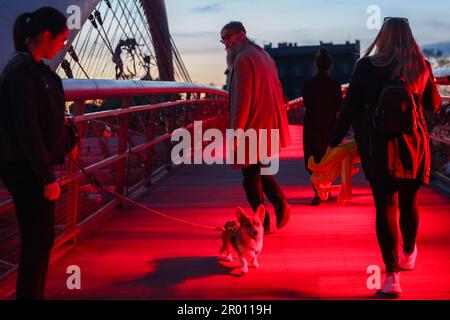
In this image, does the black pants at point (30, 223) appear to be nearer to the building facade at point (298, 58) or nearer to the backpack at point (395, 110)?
the backpack at point (395, 110)

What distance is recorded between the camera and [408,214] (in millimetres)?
4078

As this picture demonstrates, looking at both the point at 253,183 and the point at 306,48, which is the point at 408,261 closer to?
the point at 253,183

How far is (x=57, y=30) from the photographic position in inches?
113

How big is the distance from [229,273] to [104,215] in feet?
6.06

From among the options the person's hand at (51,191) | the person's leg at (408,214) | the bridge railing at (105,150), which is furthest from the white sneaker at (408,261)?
the person's hand at (51,191)

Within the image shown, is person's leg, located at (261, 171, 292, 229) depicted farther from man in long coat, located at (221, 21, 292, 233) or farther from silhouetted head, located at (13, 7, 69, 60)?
silhouetted head, located at (13, 7, 69, 60)

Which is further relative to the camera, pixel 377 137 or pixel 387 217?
pixel 387 217

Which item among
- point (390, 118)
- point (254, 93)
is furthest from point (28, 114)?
point (254, 93)

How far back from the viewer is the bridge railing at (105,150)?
452 centimetres

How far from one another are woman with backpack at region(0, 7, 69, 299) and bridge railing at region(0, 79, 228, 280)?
70cm

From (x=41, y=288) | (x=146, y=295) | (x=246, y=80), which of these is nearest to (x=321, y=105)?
(x=246, y=80)

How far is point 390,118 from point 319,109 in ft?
9.46

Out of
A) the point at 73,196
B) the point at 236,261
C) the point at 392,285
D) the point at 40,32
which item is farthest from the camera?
the point at 73,196
